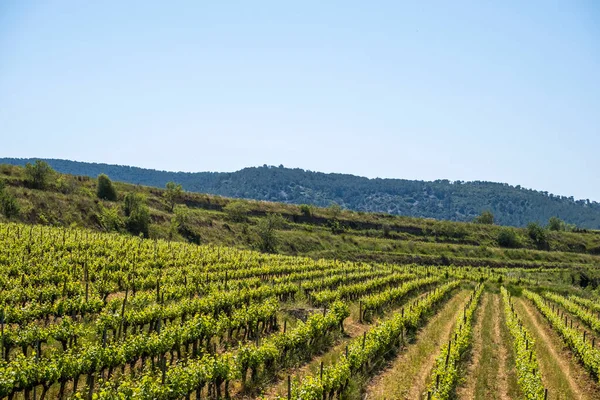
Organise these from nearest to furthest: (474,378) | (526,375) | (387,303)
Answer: (526,375), (474,378), (387,303)

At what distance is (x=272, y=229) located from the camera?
278ft

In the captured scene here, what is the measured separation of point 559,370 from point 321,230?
86829mm

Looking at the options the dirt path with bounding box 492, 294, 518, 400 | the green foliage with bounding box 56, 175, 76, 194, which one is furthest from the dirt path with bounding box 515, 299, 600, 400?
the green foliage with bounding box 56, 175, 76, 194

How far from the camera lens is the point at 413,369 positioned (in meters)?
20.1

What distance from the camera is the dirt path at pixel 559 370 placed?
19.5 meters

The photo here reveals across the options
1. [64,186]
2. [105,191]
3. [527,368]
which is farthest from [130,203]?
[527,368]

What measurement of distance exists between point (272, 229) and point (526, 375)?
227ft

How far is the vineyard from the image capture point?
47.6ft

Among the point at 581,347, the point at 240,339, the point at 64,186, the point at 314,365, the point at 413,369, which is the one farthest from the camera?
the point at 64,186

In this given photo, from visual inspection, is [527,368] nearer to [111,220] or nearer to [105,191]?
[111,220]

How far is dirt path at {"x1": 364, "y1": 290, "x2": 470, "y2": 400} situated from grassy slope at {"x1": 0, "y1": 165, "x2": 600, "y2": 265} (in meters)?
52.8

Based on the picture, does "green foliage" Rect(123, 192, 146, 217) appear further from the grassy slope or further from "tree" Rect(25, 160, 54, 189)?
"tree" Rect(25, 160, 54, 189)

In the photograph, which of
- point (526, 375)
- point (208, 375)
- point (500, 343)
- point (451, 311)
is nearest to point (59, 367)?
point (208, 375)

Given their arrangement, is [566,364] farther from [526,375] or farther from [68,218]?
[68,218]
